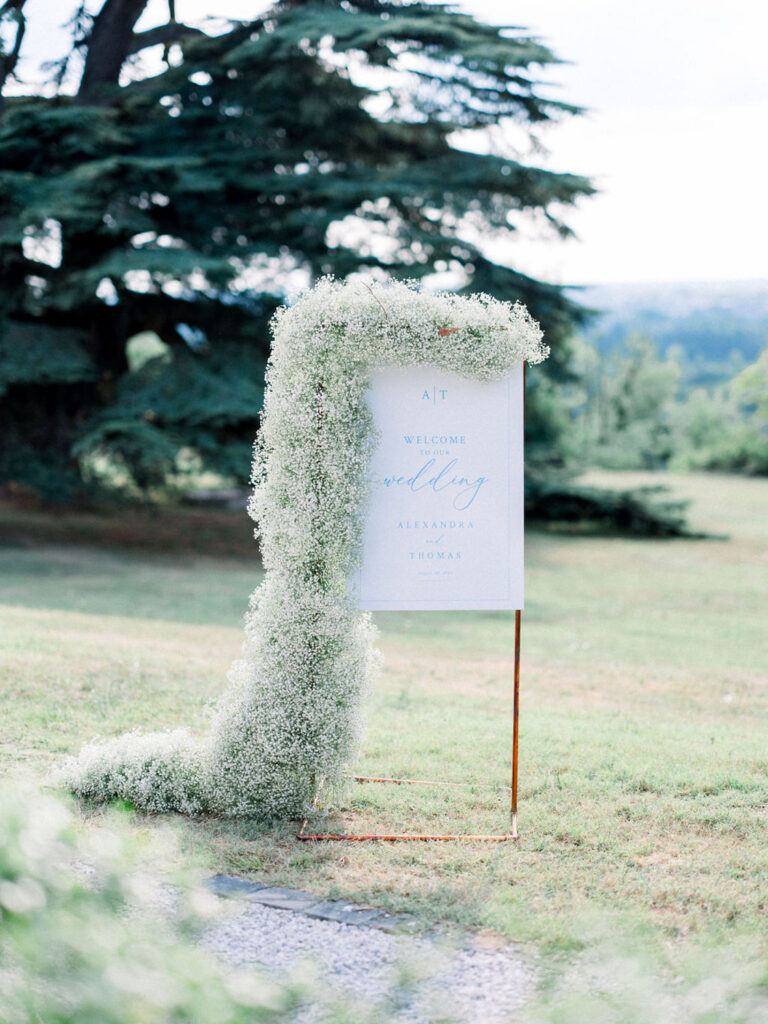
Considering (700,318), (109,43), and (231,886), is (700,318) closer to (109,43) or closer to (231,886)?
(109,43)

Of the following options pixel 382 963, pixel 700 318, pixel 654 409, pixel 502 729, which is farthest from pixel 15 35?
pixel 700 318

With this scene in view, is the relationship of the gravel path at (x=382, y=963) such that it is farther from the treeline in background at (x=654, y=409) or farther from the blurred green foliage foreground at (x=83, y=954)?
the treeline in background at (x=654, y=409)

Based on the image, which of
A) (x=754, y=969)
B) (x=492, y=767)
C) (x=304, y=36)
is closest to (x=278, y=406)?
(x=492, y=767)

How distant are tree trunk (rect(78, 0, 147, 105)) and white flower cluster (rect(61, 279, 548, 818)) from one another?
49.8 feet

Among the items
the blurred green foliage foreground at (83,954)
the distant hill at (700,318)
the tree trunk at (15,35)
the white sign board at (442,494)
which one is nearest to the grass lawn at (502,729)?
the white sign board at (442,494)

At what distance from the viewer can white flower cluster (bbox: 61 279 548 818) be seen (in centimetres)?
437

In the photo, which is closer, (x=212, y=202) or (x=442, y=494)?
(x=442, y=494)

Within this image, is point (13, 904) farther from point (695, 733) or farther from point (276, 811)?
point (695, 733)

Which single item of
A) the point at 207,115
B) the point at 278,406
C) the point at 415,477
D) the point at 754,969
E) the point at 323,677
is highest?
the point at 207,115

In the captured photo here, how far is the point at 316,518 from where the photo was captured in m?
4.38

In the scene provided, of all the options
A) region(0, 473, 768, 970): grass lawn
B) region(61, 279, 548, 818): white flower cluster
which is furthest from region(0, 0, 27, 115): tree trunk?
region(61, 279, 548, 818): white flower cluster

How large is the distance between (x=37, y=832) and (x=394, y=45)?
16.1 metres

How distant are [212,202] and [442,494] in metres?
13.9

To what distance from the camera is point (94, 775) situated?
15.3 ft
